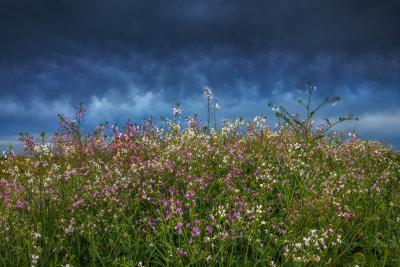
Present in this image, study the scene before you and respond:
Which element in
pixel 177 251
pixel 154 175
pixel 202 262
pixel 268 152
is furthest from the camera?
pixel 268 152

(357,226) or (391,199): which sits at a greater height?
(391,199)

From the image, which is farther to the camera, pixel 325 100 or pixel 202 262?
pixel 325 100

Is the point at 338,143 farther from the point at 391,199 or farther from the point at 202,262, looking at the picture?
the point at 202,262

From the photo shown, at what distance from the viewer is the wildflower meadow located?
3312 mm

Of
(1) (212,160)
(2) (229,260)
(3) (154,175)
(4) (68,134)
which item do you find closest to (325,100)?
(1) (212,160)

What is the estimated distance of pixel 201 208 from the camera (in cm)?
462

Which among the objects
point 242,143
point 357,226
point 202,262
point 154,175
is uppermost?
point 242,143

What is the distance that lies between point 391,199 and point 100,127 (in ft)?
25.9

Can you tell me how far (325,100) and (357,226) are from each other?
435 centimetres

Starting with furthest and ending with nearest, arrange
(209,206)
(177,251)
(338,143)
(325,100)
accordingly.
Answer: (338,143)
(325,100)
(209,206)
(177,251)

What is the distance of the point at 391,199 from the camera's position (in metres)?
5.40

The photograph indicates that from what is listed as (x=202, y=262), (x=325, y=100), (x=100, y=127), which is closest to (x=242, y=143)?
(x=325, y=100)

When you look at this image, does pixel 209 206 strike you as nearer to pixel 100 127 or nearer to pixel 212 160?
pixel 212 160

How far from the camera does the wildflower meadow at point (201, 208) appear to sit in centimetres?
331
